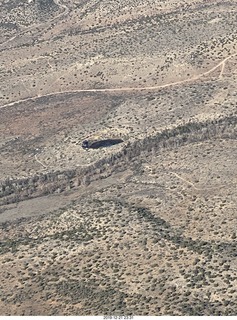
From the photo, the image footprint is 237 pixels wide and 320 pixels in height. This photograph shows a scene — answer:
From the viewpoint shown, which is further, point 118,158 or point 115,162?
point 118,158

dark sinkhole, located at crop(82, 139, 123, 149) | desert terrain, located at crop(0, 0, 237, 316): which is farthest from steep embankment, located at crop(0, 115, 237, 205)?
dark sinkhole, located at crop(82, 139, 123, 149)

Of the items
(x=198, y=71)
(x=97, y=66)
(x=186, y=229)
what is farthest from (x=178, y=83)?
(x=186, y=229)

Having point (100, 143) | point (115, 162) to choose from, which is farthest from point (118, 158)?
point (100, 143)

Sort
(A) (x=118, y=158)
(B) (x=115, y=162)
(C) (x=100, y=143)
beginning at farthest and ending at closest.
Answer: (C) (x=100, y=143) < (A) (x=118, y=158) < (B) (x=115, y=162)

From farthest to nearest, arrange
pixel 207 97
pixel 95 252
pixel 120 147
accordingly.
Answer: pixel 207 97 → pixel 120 147 → pixel 95 252

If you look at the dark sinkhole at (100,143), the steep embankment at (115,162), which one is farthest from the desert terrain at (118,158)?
the dark sinkhole at (100,143)

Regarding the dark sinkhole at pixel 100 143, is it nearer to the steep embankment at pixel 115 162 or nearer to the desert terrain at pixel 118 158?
the desert terrain at pixel 118 158

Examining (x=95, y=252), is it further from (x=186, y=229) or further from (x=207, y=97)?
(x=207, y=97)

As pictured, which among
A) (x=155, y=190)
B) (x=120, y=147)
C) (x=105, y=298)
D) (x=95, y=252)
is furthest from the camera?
(x=120, y=147)

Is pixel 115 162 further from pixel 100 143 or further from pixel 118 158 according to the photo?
pixel 100 143
